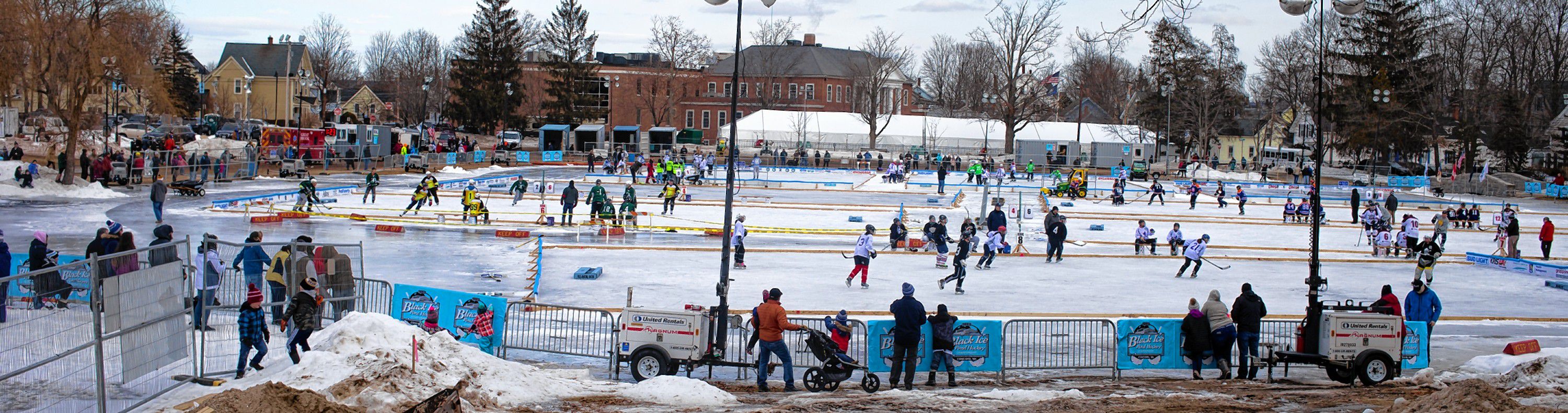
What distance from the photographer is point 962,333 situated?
13438 millimetres

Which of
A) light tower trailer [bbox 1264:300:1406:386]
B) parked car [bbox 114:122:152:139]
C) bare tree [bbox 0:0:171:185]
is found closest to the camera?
light tower trailer [bbox 1264:300:1406:386]

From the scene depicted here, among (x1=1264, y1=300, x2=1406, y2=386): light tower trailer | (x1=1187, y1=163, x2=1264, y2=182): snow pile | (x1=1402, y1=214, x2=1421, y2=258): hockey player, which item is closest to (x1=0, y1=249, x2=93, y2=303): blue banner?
(x1=1264, y1=300, x2=1406, y2=386): light tower trailer

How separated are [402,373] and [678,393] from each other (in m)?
2.55

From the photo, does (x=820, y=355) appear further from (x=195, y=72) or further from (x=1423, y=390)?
(x=195, y=72)

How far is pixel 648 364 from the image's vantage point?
510 inches

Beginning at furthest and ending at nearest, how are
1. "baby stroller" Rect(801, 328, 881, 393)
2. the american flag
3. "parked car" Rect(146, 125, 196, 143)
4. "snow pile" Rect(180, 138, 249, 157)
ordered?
1. "parked car" Rect(146, 125, 196, 143)
2. the american flag
3. "snow pile" Rect(180, 138, 249, 157)
4. "baby stroller" Rect(801, 328, 881, 393)

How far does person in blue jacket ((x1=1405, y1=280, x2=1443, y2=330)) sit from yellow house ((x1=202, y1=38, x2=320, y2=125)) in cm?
9341

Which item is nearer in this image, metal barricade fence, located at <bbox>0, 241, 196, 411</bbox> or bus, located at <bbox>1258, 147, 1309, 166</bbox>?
metal barricade fence, located at <bbox>0, 241, 196, 411</bbox>

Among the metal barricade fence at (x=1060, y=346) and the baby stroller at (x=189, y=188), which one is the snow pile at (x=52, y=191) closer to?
the baby stroller at (x=189, y=188)

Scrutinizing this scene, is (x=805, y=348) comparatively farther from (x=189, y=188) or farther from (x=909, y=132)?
(x=909, y=132)

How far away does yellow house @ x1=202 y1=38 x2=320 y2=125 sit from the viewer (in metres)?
97.1

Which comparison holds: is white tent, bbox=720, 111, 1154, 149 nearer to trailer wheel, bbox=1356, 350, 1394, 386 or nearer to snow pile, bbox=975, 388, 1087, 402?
trailer wheel, bbox=1356, 350, 1394, 386

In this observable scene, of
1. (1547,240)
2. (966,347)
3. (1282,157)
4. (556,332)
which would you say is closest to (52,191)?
(556,332)

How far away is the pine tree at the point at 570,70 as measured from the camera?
90.1 metres
